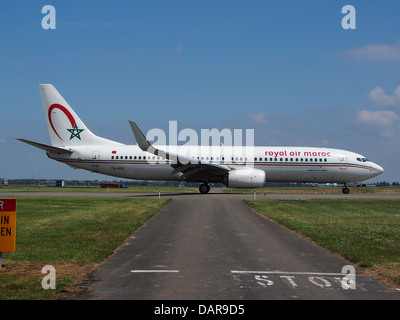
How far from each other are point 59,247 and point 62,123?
3217 centimetres

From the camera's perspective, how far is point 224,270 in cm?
944

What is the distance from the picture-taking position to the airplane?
41.4 metres

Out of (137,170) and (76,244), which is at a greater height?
(137,170)

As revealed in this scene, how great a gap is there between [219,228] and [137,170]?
2574cm

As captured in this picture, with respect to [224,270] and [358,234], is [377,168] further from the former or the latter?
[224,270]

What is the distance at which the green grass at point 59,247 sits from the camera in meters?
7.87

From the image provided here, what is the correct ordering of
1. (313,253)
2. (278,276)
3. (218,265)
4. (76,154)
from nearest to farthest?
(278,276), (218,265), (313,253), (76,154)

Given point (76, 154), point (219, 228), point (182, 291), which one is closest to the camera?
point (182, 291)

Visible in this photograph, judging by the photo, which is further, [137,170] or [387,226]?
[137,170]

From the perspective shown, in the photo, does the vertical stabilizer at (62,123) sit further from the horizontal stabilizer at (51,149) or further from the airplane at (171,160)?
the horizontal stabilizer at (51,149)

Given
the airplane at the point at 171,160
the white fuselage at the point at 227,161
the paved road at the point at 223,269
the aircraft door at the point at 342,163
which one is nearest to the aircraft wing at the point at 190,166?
the airplane at the point at 171,160
